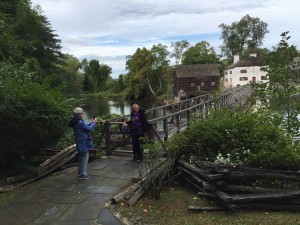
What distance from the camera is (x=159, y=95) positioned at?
3346 inches

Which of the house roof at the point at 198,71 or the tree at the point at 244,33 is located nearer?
the house roof at the point at 198,71

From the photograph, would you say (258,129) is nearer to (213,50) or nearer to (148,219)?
(148,219)

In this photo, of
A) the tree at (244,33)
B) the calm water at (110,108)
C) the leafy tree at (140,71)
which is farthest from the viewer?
the tree at (244,33)

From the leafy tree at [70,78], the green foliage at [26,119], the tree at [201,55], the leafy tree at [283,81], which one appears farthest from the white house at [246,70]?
the green foliage at [26,119]

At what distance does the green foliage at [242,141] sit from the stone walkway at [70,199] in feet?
5.64

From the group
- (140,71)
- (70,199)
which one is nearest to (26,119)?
(70,199)

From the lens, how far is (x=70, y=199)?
720 centimetres

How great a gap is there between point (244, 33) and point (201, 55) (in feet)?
48.4

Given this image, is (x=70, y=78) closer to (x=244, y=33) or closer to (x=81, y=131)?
(x=244, y=33)

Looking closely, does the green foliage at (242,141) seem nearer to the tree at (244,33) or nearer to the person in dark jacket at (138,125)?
the person in dark jacket at (138,125)

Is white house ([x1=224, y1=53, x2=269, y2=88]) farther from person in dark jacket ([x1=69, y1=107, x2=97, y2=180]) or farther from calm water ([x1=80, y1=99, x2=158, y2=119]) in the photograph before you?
person in dark jacket ([x1=69, y1=107, x2=97, y2=180])

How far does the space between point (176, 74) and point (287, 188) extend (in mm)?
72751

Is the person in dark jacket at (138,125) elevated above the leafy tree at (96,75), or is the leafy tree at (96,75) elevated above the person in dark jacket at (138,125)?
the leafy tree at (96,75)

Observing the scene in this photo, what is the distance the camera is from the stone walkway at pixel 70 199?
6.22 metres
